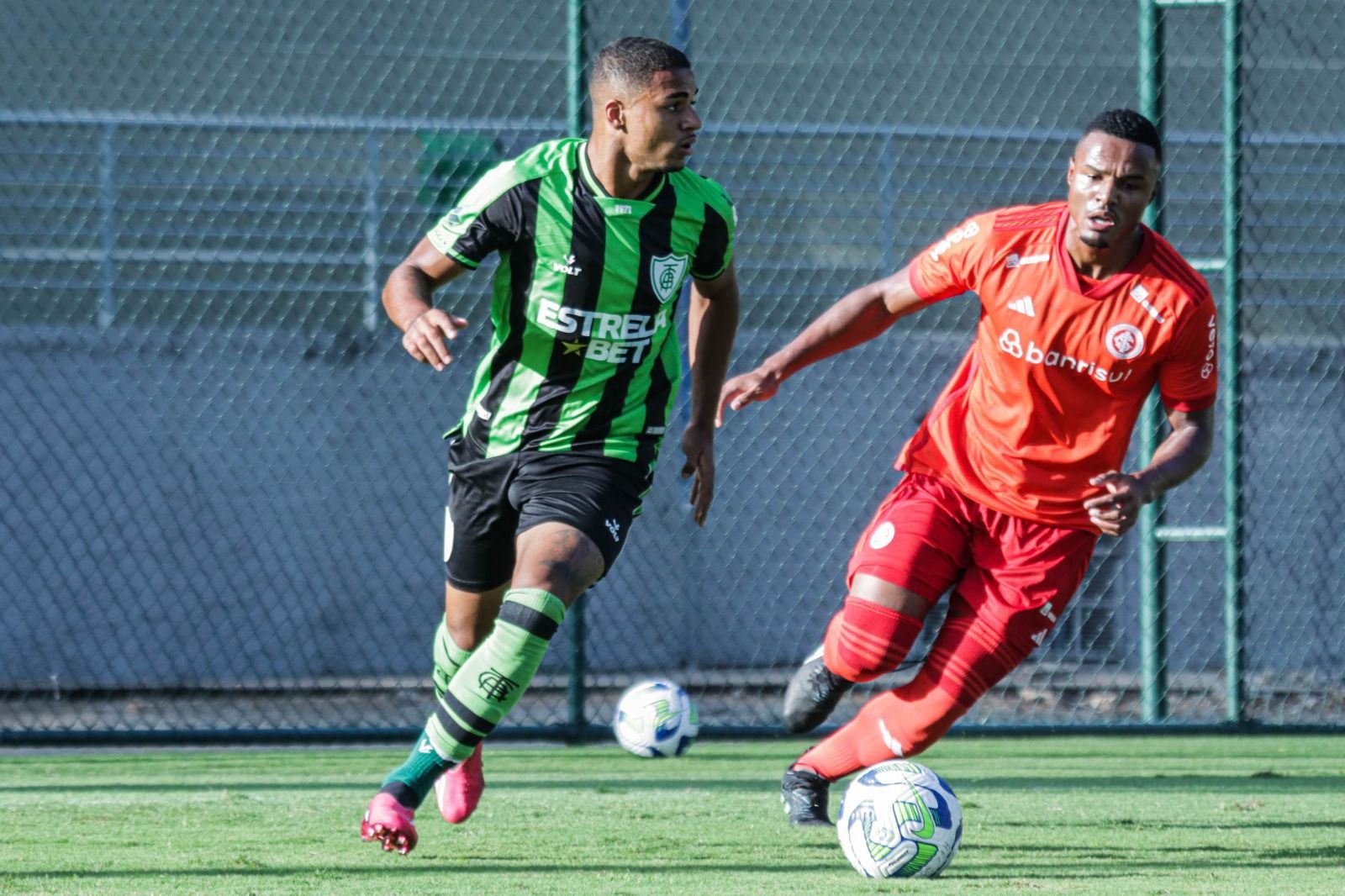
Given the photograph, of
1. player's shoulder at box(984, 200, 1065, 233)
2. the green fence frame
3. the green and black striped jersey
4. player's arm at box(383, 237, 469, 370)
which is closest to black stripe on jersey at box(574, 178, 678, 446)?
the green and black striped jersey

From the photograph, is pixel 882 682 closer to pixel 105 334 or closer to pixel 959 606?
pixel 959 606

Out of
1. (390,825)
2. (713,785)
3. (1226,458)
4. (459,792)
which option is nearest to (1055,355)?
(459,792)

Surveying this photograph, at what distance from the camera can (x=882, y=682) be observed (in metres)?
9.08

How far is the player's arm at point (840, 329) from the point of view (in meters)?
4.72

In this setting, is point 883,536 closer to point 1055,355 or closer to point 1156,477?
point 1055,355

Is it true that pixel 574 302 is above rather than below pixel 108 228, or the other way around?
below

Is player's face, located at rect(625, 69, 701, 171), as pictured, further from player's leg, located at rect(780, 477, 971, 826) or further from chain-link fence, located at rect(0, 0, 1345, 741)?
chain-link fence, located at rect(0, 0, 1345, 741)

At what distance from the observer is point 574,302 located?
14.9 feet

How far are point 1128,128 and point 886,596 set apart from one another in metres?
1.44

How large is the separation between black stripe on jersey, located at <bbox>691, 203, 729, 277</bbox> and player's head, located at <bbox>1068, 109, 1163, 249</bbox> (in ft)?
3.22

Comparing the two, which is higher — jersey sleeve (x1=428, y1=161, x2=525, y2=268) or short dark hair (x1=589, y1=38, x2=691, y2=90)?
short dark hair (x1=589, y1=38, x2=691, y2=90)

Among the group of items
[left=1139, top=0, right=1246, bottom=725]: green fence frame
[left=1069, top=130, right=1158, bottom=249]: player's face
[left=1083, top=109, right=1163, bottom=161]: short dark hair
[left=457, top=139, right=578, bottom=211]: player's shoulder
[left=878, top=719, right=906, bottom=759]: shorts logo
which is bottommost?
[left=878, top=719, right=906, bottom=759]: shorts logo

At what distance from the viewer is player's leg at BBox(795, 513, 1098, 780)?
15.5 ft

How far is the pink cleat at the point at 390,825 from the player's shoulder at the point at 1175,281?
8.10ft
